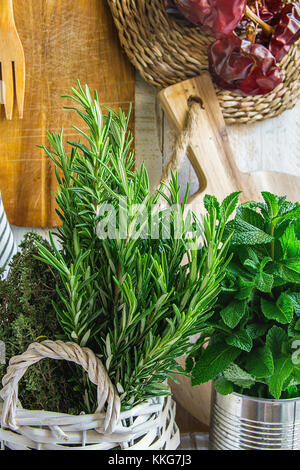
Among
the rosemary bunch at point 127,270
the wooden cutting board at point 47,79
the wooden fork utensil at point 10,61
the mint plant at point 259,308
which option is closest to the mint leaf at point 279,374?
the mint plant at point 259,308

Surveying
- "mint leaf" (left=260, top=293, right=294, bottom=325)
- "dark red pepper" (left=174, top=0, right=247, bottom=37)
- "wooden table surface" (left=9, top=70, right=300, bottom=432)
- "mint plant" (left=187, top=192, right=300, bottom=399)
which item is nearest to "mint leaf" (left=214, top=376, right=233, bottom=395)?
"mint plant" (left=187, top=192, right=300, bottom=399)

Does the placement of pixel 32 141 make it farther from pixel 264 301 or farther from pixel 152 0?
pixel 264 301

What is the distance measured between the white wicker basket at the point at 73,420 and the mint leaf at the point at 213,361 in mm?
59

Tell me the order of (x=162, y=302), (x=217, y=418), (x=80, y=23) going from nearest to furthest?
(x=162, y=302) < (x=217, y=418) < (x=80, y=23)

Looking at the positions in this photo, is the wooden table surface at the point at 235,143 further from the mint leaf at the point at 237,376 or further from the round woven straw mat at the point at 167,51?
the mint leaf at the point at 237,376

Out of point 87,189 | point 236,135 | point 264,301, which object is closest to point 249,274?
point 264,301

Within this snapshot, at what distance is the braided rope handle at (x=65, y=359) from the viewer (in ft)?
1.21

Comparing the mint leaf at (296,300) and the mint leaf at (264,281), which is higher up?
the mint leaf at (264,281)

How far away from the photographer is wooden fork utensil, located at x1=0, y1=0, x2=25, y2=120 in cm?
60

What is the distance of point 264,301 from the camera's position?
46 centimetres

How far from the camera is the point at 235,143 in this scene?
718 mm

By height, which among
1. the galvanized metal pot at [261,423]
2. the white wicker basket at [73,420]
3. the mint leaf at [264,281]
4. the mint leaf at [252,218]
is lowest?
the galvanized metal pot at [261,423]

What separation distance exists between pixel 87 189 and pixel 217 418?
13.1 inches

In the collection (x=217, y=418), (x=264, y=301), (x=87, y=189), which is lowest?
(x=217, y=418)
